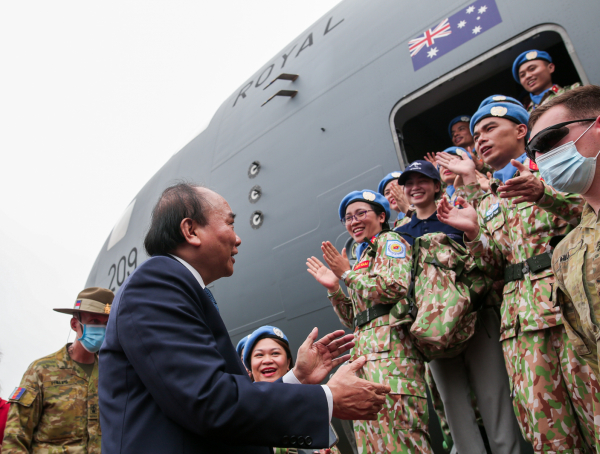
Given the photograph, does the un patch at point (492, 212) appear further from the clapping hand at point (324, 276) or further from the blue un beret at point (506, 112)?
the clapping hand at point (324, 276)

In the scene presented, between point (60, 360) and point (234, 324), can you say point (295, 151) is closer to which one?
point (234, 324)

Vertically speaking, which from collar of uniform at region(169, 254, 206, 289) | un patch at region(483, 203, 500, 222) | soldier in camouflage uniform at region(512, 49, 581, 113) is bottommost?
un patch at region(483, 203, 500, 222)

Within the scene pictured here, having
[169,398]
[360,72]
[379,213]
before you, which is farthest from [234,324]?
[169,398]

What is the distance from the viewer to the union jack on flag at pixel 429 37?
3.64 meters

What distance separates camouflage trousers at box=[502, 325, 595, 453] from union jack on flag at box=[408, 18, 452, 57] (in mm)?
2487

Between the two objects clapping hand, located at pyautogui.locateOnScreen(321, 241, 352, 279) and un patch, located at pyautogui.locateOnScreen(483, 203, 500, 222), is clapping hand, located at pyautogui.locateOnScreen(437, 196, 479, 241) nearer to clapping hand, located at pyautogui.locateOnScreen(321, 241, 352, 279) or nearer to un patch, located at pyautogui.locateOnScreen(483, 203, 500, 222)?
un patch, located at pyautogui.locateOnScreen(483, 203, 500, 222)

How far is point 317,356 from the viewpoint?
1867 mm

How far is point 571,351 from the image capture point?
81.7 inches

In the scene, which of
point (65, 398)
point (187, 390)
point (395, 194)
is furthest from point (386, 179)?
point (65, 398)

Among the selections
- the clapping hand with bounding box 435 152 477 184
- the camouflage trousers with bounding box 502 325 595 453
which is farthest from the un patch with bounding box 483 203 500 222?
the camouflage trousers with bounding box 502 325 595 453

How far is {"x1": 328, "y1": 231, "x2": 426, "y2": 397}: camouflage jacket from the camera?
2.65 metres

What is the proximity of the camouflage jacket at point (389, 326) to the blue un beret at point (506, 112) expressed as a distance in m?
0.95

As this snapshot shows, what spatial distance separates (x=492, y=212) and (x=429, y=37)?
176cm

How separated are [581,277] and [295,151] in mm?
3304
